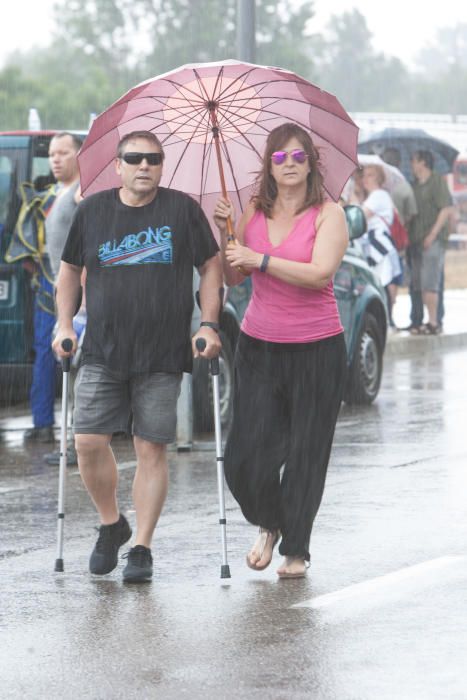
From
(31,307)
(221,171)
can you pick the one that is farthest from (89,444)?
(31,307)

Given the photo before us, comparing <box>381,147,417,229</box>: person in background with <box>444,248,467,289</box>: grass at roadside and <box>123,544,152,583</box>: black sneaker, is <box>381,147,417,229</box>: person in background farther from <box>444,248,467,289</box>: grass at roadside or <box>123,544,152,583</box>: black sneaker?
<box>123,544,152,583</box>: black sneaker

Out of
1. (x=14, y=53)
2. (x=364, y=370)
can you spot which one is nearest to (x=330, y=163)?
(x=364, y=370)

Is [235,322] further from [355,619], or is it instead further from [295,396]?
[355,619]

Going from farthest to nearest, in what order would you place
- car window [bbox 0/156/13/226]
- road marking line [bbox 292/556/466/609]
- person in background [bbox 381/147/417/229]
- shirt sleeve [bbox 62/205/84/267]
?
person in background [bbox 381/147/417/229] < car window [bbox 0/156/13/226] < shirt sleeve [bbox 62/205/84/267] < road marking line [bbox 292/556/466/609]

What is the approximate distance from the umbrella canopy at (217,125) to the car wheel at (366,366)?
5.99 meters

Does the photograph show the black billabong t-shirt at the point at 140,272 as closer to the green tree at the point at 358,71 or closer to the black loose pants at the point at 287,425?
the black loose pants at the point at 287,425

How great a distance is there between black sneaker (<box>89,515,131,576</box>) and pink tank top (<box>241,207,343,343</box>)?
1017 millimetres

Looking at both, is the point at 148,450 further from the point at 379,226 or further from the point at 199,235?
the point at 379,226

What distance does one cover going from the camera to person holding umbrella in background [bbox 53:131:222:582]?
721cm

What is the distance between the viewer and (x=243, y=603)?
6.77m

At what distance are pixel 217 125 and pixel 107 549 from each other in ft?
6.16

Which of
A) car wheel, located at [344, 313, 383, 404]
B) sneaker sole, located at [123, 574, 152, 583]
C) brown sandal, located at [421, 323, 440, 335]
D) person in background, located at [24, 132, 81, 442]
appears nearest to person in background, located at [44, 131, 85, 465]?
person in background, located at [24, 132, 81, 442]

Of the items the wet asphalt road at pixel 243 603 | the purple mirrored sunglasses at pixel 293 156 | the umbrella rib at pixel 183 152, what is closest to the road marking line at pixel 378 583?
the wet asphalt road at pixel 243 603

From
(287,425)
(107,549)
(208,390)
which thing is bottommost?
(107,549)
